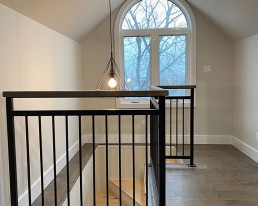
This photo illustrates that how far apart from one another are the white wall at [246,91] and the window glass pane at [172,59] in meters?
0.90

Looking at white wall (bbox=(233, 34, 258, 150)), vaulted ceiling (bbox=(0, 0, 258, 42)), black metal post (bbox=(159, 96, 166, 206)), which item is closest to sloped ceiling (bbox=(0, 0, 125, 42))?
vaulted ceiling (bbox=(0, 0, 258, 42))

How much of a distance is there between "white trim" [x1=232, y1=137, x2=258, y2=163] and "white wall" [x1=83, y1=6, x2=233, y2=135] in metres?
0.28

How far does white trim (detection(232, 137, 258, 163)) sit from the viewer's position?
151 inches

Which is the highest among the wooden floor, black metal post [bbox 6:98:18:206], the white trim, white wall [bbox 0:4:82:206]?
white wall [bbox 0:4:82:206]

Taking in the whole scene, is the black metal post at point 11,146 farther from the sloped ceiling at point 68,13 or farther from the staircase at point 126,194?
the staircase at point 126,194

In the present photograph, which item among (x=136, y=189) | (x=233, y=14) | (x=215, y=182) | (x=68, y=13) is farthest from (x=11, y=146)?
(x=233, y=14)

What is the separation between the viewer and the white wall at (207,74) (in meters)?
4.86

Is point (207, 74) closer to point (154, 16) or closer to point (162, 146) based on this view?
point (154, 16)

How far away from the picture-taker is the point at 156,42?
16.2 ft

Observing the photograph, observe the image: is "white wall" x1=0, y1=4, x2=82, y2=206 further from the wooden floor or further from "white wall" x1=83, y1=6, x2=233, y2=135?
the wooden floor

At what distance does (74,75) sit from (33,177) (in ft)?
6.83

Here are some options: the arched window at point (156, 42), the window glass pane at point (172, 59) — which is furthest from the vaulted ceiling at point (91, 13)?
the window glass pane at point (172, 59)

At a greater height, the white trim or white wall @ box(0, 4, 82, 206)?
white wall @ box(0, 4, 82, 206)

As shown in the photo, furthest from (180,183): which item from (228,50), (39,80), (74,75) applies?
(228,50)
